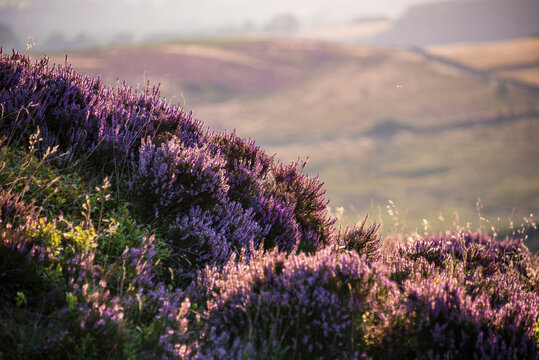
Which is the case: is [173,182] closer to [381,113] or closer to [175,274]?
[175,274]

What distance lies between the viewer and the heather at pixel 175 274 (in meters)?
2.85

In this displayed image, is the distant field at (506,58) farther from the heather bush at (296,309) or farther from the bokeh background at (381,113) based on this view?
the heather bush at (296,309)

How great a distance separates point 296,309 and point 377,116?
2006 inches

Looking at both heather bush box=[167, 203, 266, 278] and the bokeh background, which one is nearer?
heather bush box=[167, 203, 266, 278]

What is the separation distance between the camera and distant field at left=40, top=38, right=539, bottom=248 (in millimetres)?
33844

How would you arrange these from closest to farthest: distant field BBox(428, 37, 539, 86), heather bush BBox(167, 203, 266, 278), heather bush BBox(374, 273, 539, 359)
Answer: heather bush BBox(374, 273, 539, 359) → heather bush BBox(167, 203, 266, 278) → distant field BBox(428, 37, 539, 86)

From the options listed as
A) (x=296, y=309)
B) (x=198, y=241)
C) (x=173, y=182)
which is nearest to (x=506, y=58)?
(x=173, y=182)

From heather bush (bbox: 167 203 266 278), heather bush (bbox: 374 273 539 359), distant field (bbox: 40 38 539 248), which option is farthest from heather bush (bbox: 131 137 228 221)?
distant field (bbox: 40 38 539 248)

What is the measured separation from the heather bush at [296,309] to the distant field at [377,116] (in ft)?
74.8

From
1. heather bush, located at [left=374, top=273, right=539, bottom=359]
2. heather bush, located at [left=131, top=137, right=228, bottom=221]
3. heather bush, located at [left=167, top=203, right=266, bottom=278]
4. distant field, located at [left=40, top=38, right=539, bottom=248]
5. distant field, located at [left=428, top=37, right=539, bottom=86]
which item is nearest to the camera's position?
heather bush, located at [left=374, top=273, right=539, bottom=359]

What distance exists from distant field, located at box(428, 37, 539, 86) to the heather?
228ft

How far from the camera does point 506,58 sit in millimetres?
73188

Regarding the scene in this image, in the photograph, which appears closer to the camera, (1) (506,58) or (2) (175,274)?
(2) (175,274)

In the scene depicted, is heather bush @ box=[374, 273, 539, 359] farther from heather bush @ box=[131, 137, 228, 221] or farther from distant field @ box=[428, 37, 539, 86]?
distant field @ box=[428, 37, 539, 86]
